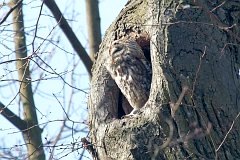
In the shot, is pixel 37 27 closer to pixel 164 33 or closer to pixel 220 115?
pixel 164 33

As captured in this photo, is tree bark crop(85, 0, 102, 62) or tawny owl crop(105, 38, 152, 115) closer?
tawny owl crop(105, 38, 152, 115)

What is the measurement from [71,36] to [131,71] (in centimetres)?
147

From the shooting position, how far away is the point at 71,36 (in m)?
6.82

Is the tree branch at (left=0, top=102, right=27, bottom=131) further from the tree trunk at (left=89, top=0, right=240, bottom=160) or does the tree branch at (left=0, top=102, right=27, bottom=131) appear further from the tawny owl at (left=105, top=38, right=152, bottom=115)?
the tree trunk at (left=89, top=0, right=240, bottom=160)

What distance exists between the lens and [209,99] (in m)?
4.72

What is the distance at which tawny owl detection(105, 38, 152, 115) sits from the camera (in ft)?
17.7

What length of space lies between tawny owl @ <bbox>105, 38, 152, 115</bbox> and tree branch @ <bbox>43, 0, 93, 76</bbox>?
1310 millimetres

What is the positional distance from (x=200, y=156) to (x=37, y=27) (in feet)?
5.16

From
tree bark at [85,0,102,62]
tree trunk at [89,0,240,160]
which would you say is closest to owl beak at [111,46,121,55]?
tree trunk at [89,0,240,160]

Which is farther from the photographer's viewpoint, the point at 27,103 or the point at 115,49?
the point at 27,103

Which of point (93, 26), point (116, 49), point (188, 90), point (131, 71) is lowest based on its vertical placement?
point (188, 90)

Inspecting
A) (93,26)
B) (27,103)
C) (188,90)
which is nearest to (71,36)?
(93,26)

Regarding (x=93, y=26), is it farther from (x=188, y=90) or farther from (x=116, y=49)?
(x=188, y=90)

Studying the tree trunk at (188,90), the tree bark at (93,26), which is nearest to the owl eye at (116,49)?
the tree trunk at (188,90)
